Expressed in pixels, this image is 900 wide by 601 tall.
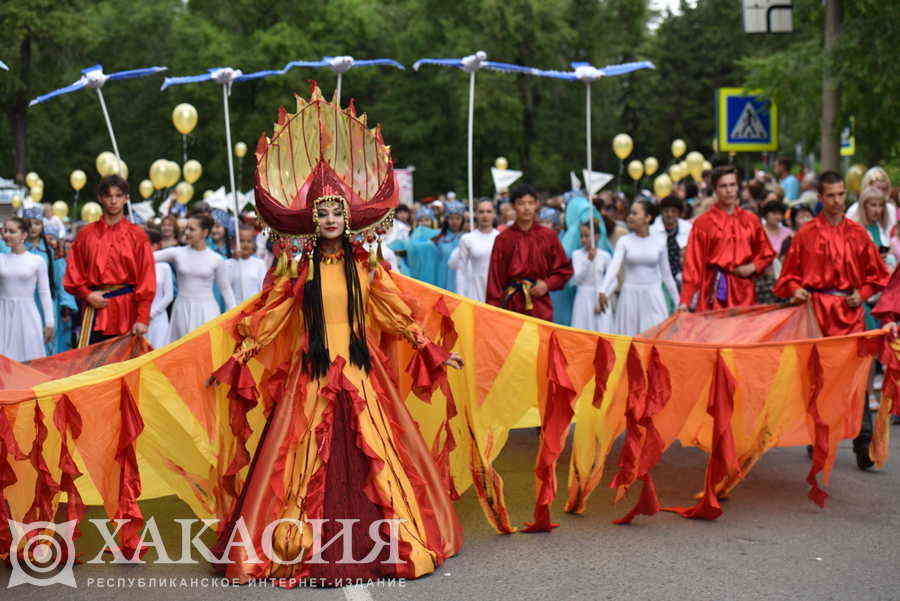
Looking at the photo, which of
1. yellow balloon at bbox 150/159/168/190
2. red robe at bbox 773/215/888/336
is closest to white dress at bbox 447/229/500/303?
red robe at bbox 773/215/888/336

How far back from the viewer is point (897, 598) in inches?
211

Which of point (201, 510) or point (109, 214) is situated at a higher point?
point (109, 214)

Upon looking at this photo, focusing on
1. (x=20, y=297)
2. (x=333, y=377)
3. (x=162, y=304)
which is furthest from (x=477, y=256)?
(x=333, y=377)

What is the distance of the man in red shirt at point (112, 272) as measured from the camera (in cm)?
841

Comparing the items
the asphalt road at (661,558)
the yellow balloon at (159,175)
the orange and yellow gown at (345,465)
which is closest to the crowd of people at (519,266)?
the asphalt road at (661,558)

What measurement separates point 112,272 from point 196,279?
1.53 m

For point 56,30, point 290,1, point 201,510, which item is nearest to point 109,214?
point 201,510

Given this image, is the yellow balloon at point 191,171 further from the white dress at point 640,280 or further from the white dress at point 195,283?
the white dress at point 640,280

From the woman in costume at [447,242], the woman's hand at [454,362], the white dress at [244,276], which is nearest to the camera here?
the woman's hand at [454,362]

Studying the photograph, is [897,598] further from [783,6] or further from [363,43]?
[363,43]

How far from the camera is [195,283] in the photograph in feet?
32.7

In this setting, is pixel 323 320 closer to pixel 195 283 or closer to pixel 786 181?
pixel 195 283

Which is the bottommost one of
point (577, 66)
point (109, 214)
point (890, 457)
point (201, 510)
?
point (890, 457)

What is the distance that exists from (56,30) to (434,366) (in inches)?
1519
